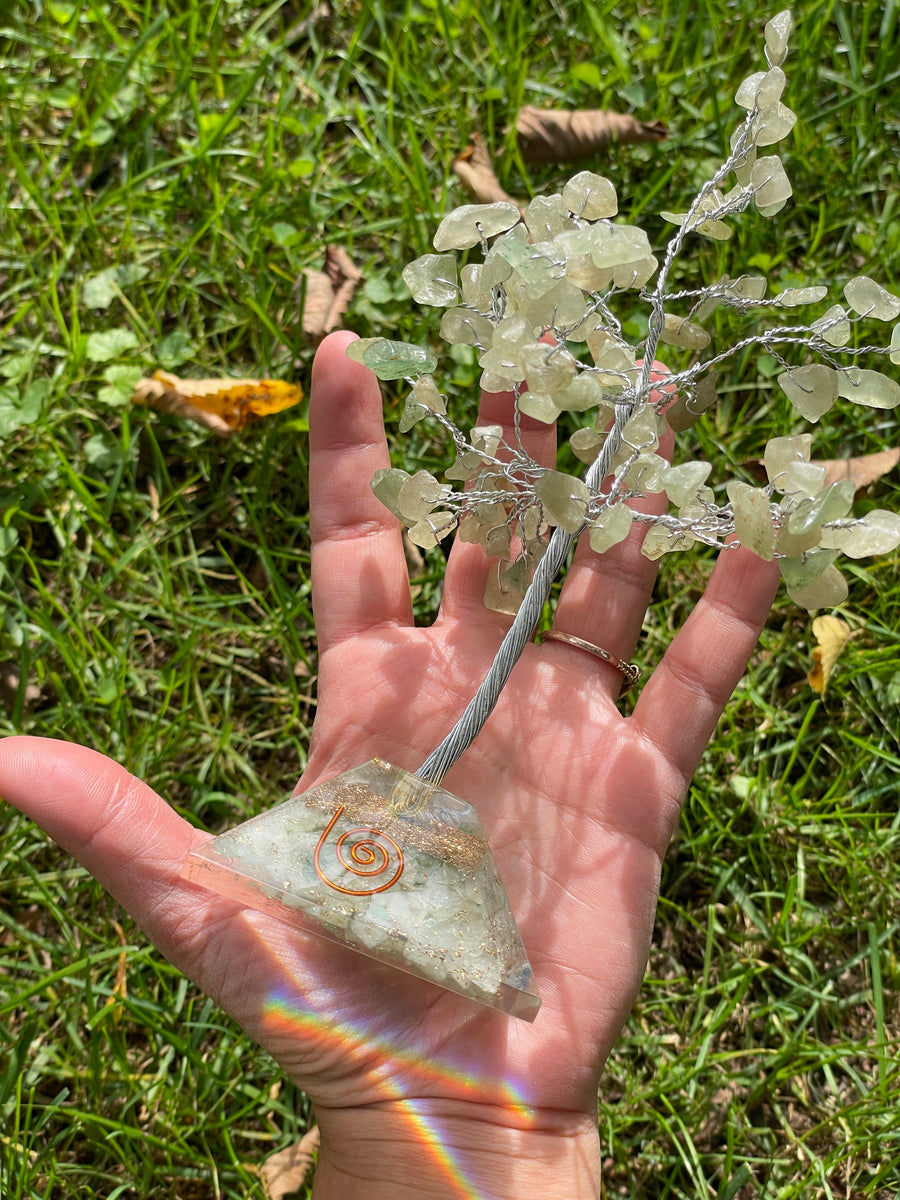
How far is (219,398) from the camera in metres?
2.58

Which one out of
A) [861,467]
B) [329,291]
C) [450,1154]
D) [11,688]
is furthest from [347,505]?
[861,467]

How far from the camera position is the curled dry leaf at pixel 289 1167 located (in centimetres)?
210

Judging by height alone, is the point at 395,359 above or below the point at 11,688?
above

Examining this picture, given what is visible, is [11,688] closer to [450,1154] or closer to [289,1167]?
[289,1167]

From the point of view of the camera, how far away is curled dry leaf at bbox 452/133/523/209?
2.73 meters

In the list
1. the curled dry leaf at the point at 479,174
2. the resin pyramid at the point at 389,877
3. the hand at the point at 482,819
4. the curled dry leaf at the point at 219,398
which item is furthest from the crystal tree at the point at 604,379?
the curled dry leaf at the point at 479,174

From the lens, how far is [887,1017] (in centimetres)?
229

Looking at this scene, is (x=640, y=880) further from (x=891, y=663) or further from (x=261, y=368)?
(x=261, y=368)

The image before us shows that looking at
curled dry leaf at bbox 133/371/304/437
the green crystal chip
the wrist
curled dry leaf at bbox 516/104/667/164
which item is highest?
curled dry leaf at bbox 516/104/667/164

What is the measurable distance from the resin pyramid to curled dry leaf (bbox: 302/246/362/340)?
1367 millimetres

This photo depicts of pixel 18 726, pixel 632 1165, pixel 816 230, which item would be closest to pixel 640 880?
pixel 632 1165

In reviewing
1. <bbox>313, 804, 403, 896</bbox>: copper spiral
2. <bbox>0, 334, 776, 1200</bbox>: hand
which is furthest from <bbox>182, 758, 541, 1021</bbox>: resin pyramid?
<bbox>0, 334, 776, 1200</bbox>: hand

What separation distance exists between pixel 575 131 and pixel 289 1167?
9.09ft

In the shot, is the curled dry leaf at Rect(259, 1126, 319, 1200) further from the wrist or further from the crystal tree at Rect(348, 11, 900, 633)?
the crystal tree at Rect(348, 11, 900, 633)
